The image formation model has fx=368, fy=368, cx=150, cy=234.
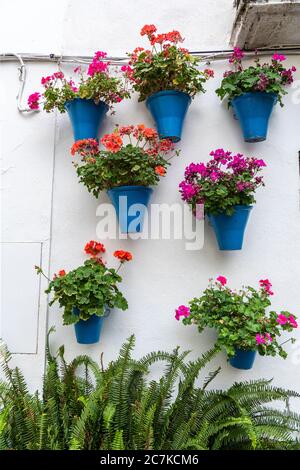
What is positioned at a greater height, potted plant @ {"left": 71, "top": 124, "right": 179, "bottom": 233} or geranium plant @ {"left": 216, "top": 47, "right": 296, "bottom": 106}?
geranium plant @ {"left": 216, "top": 47, "right": 296, "bottom": 106}

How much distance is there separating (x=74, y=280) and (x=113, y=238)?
1.40ft

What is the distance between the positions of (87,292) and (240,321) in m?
0.83

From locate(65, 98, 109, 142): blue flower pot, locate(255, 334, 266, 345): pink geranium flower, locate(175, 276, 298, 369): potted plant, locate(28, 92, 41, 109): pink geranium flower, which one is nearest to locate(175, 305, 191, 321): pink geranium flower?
locate(175, 276, 298, 369): potted plant

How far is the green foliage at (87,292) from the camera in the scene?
1992mm

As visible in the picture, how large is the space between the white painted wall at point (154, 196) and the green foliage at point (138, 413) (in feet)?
0.73

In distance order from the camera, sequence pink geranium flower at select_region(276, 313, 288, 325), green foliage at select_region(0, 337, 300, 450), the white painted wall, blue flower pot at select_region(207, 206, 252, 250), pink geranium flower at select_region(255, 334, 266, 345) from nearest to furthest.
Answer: green foliage at select_region(0, 337, 300, 450) < pink geranium flower at select_region(255, 334, 266, 345) < pink geranium flower at select_region(276, 313, 288, 325) < blue flower pot at select_region(207, 206, 252, 250) < the white painted wall

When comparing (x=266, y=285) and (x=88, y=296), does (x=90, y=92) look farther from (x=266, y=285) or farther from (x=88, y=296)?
(x=266, y=285)

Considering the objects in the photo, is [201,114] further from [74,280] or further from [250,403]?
[250,403]

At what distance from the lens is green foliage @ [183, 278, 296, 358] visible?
1857mm

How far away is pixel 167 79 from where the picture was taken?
2184 millimetres

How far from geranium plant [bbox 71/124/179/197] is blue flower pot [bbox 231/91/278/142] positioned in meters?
0.47

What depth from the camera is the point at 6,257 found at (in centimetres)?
239

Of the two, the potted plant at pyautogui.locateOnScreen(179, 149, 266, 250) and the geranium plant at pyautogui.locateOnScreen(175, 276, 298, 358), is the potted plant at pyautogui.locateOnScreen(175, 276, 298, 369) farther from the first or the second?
the potted plant at pyautogui.locateOnScreen(179, 149, 266, 250)
